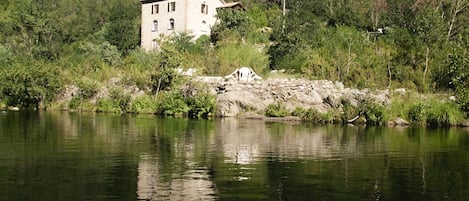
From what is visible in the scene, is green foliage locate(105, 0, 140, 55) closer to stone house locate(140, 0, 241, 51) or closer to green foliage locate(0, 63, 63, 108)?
stone house locate(140, 0, 241, 51)

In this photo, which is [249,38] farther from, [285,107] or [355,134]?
[355,134]

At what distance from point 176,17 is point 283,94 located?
22758 millimetres

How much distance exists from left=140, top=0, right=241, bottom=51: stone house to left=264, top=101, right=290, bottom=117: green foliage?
815 inches

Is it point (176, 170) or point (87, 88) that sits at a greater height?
point (87, 88)

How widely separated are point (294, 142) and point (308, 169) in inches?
285

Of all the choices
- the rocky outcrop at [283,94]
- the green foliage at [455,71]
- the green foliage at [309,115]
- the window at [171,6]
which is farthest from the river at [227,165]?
the window at [171,6]

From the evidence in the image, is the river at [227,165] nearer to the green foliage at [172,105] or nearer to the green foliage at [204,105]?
the green foliage at [204,105]

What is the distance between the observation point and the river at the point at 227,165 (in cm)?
1302

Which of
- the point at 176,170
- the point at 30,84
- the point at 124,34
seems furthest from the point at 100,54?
the point at 176,170

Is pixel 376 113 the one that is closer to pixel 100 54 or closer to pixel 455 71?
pixel 455 71

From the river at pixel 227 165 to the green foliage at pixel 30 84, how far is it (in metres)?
22.1

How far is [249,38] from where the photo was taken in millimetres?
53562

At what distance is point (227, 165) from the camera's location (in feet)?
55.5

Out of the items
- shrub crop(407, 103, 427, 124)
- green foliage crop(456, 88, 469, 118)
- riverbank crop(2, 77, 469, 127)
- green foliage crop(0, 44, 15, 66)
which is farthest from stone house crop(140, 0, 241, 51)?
green foliage crop(456, 88, 469, 118)
